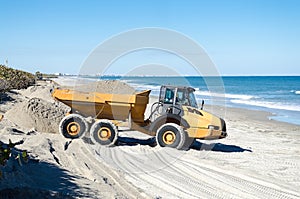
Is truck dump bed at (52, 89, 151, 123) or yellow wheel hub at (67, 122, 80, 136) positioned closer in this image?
truck dump bed at (52, 89, 151, 123)

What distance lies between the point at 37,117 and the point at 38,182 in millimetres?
7120

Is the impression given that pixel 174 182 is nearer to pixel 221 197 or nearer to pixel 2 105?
pixel 221 197

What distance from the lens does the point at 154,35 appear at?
12.1m

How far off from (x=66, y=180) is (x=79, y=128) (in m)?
4.95

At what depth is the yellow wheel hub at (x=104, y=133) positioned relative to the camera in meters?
11.8

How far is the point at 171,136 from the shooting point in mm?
11688

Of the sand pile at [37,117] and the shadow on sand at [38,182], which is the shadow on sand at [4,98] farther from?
the shadow on sand at [38,182]

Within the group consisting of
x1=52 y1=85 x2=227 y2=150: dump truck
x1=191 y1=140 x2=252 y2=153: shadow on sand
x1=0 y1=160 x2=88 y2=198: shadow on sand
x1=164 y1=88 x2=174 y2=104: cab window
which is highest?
x1=164 y1=88 x2=174 y2=104: cab window

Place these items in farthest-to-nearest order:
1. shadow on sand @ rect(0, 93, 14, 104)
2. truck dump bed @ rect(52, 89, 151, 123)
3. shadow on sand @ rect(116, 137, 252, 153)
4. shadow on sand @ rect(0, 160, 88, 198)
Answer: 1. shadow on sand @ rect(0, 93, 14, 104)
2. shadow on sand @ rect(116, 137, 252, 153)
3. truck dump bed @ rect(52, 89, 151, 123)
4. shadow on sand @ rect(0, 160, 88, 198)

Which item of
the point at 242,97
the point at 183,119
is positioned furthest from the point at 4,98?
the point at 242,97

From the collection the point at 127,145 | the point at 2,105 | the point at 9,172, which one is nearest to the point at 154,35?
the point at 127,145

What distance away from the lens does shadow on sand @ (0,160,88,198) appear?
5.68m

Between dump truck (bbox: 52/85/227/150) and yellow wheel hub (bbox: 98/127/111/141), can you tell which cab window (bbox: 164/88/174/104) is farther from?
yellow wheel hub (bbox: 98/127/111/141)

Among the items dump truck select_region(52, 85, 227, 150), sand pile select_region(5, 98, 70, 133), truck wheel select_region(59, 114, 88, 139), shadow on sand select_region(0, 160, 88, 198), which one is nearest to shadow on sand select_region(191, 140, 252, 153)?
dump truck select_region(52, 85, 227, 150)
